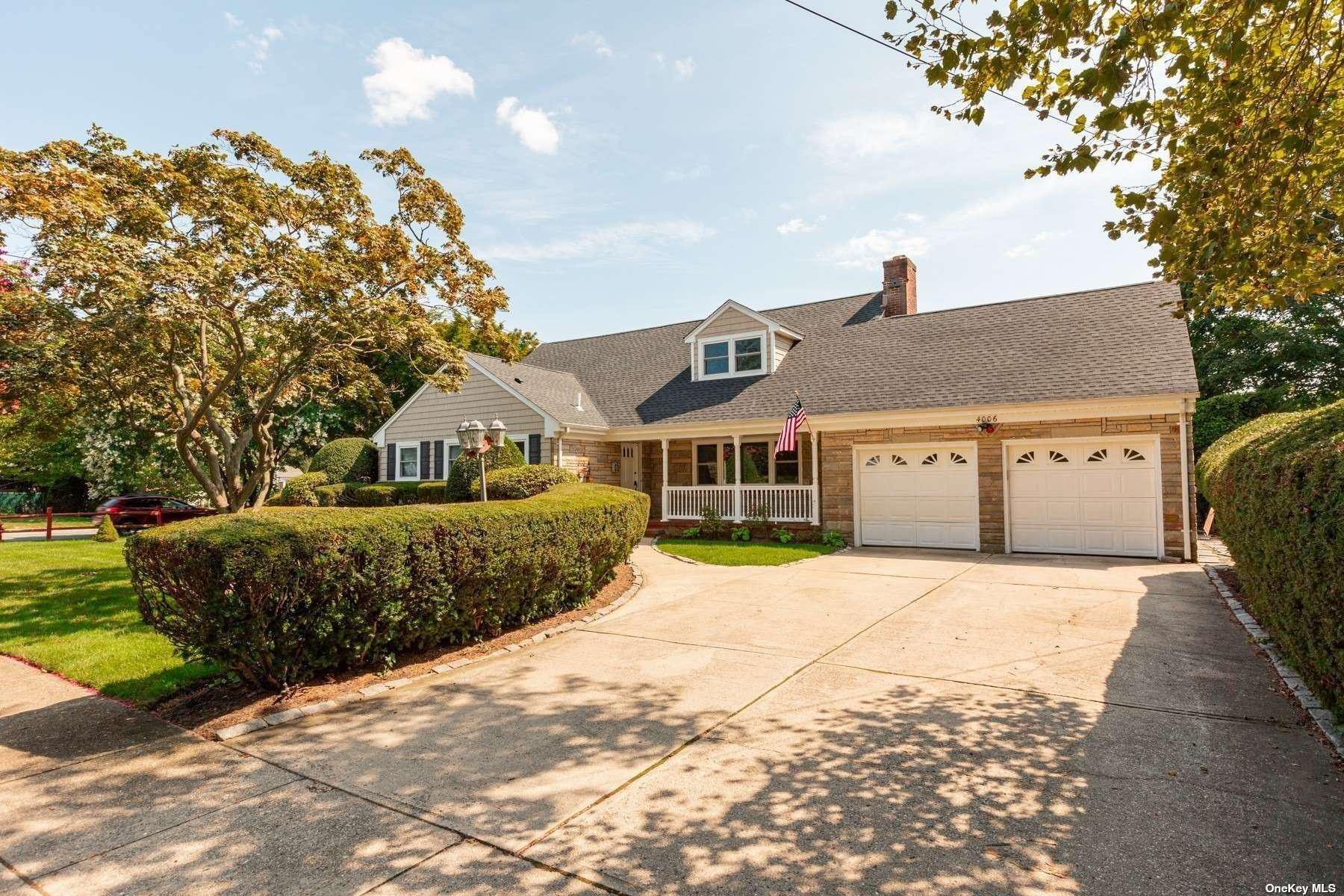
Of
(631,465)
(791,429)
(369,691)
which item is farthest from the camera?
(631,465)

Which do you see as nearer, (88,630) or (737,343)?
(88,630)

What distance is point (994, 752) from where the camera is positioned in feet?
13.2

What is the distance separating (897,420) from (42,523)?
33619 millimetres

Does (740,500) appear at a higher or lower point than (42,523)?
higher

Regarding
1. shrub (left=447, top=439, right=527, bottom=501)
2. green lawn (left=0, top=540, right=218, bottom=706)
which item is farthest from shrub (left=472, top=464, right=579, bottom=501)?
green lawn (left=0, top=540, right=218, bottom=706)

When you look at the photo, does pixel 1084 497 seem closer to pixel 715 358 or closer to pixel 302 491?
pixel 715 358

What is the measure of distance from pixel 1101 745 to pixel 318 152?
11.0 metres

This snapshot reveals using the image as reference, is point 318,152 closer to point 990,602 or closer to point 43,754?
point 43,754

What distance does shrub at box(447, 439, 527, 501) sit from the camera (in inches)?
617

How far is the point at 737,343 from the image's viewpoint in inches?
721

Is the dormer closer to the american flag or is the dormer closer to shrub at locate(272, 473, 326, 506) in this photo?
the american flag

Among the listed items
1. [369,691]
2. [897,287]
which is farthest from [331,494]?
[897,287]

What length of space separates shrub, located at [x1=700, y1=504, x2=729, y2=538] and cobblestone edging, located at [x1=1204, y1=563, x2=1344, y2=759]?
981cm

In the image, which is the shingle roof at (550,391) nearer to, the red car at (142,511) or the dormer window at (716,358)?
the dormer window at (716,358)
